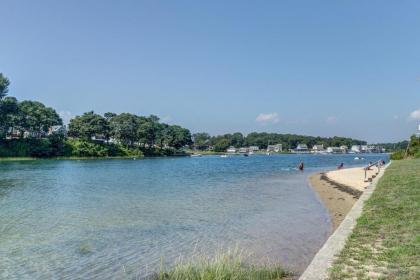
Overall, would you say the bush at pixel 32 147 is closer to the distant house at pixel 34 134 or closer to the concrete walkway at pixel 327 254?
the distant house at pixel 34 134

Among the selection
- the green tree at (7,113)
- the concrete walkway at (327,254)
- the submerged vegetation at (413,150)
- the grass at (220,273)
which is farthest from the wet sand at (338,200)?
the green tree at (7,113)

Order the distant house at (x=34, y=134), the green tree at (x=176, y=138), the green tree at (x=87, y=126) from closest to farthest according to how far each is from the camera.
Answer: the distant house at (x=34, y=134), the green tree at (x=87, y=126), the green tree at (x=176, y=138)

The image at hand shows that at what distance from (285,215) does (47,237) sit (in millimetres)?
12949

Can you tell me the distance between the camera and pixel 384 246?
34.7 feet

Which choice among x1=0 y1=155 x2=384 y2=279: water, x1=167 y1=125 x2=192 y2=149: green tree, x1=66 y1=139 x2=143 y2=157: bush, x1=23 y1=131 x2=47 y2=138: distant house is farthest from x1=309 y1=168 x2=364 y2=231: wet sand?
x1=167 y1=125 x2=192 y2=149: green tree

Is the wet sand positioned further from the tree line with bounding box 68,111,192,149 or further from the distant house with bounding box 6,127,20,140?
the tree line with bounding box 68,111,192,149

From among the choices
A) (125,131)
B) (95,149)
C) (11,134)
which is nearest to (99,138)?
(125,131)

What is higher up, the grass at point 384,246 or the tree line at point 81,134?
the tree line at point 81,134

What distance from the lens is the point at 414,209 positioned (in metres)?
15.3

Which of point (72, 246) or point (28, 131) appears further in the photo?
point (28, 131)

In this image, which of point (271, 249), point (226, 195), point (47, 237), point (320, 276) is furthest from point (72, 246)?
point (226, 195)

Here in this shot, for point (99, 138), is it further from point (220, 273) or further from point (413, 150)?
point (220, 273)

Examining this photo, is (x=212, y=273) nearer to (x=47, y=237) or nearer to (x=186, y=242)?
(x=186, y=242)

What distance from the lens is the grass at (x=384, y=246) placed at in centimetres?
849
